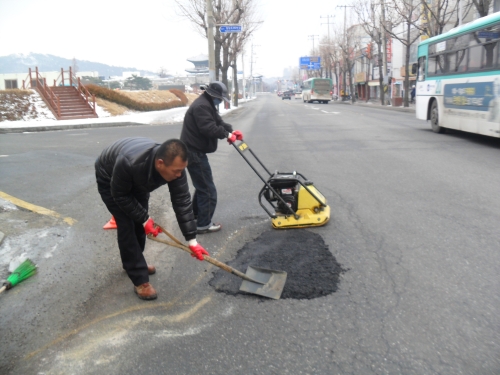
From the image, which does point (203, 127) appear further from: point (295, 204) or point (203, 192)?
point (295, 204)

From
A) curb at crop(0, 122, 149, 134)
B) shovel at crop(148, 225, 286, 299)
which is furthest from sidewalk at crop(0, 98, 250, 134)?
shovel at crop(148, 225, 286, 299)

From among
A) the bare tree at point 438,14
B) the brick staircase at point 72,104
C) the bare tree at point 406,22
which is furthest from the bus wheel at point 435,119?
the bare tree at point 406,22

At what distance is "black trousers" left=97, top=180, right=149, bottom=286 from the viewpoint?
3748mm

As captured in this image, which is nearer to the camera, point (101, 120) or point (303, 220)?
point (303, 220)

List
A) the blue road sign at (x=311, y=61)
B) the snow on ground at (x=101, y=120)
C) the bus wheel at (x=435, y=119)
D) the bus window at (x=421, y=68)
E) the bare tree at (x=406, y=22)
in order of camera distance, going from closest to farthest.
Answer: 1. the bus wheel at (x=435, y=119)
2. the bus window at (x=421, y=68)
3. the snow on ground at (x=101, y=120)
4. the bare tree at (x=406, y=22)
5. the blue road sign at (x=311, y=61)

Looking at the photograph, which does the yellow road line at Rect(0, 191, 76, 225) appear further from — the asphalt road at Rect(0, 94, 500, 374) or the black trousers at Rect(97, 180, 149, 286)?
the black trousers at Rect(97, 180, 149, 286)

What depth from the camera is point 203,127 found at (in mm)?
5066

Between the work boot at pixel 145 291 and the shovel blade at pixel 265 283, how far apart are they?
0.69m

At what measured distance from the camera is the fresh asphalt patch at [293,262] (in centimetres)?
379

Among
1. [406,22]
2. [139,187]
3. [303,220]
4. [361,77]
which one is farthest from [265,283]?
[361,77]

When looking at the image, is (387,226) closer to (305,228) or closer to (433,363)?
(305,228)

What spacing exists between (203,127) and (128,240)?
1.71 metres

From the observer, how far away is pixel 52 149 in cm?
1253

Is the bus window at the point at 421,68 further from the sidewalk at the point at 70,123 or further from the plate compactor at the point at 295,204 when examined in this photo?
the sidewalk at the point at 70,123
